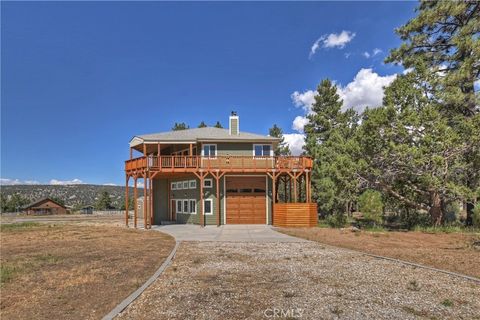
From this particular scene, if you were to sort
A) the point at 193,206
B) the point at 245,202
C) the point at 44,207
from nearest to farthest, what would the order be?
the point at 245,202
the point at 193,206
the point at 44,207

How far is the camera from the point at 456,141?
52.2ft

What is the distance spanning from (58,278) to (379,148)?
16609mm

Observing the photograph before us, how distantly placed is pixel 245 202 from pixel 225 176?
7.45 feet

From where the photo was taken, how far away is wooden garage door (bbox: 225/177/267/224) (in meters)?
22.2

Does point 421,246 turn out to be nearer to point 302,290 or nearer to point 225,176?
point 302,290

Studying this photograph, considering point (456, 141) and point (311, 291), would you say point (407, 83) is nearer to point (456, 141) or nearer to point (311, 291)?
point (456, 141)

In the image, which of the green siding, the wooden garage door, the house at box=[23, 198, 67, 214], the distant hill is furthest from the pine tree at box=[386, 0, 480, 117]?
the distant hill

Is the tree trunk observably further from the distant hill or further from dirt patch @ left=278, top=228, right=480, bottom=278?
the distant hill

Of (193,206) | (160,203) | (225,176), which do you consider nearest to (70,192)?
(160,203)

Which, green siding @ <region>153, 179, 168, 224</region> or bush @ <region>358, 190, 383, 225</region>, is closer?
bush @ <region>358, 190, 383, 225</region>

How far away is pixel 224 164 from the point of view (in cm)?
2136

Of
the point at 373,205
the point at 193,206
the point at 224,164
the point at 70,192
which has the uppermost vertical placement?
→ the point at 224,164

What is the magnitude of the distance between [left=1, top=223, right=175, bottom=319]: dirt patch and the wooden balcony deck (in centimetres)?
813

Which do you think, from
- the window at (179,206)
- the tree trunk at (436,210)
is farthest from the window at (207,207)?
the tree trunk at (436,210)
